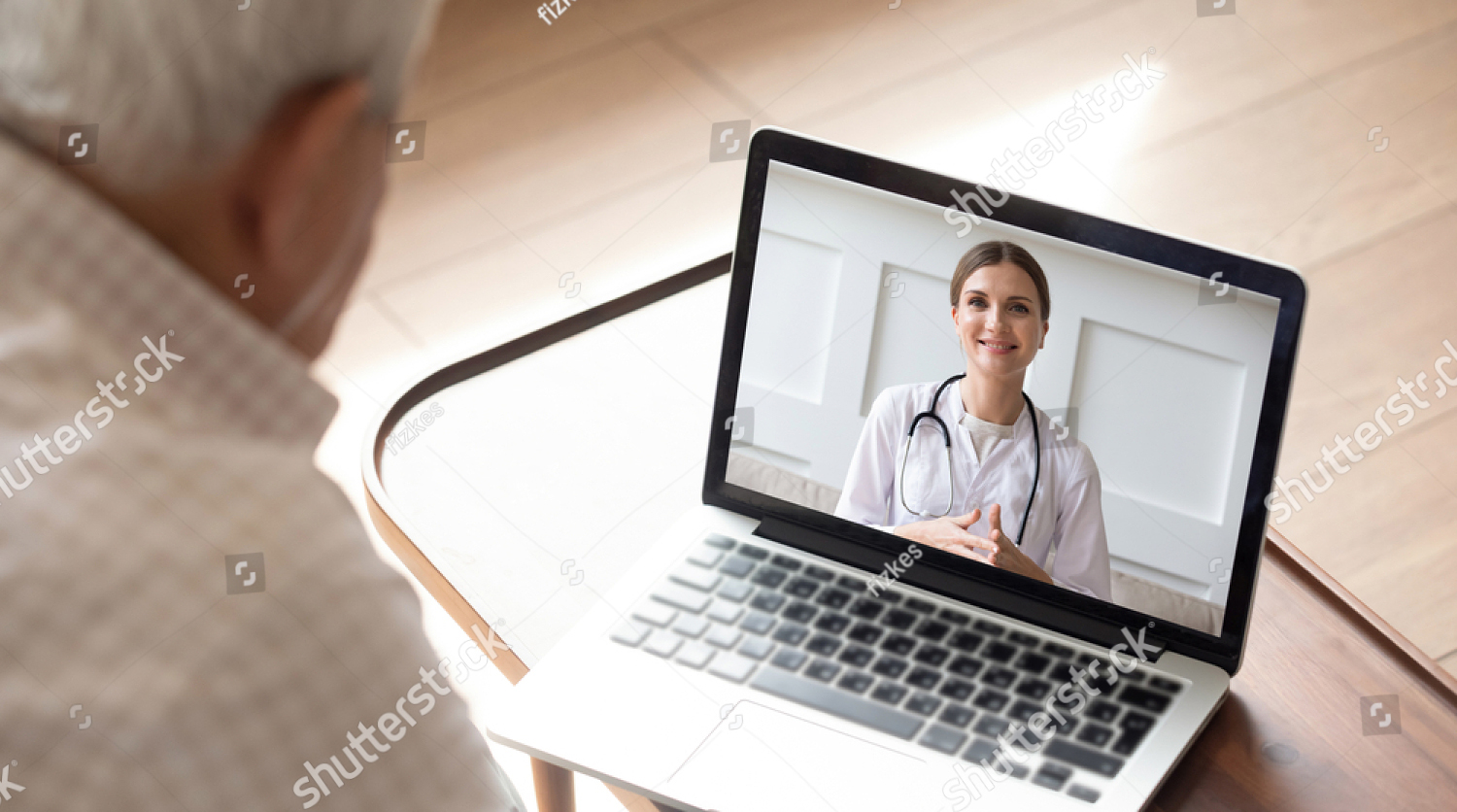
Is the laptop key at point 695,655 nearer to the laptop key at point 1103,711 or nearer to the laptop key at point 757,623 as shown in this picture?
the laptop key at point 757,623

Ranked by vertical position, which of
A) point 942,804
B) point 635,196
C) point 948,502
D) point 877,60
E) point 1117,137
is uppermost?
point 877,60

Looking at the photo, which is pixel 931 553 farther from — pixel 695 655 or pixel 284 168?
pixel 284 168

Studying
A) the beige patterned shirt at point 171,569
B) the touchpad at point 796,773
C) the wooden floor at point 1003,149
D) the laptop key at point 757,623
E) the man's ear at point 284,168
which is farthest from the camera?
the wooden floor at point 1003,149

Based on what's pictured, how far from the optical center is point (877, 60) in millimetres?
2486

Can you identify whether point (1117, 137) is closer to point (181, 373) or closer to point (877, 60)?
point (877, 60)

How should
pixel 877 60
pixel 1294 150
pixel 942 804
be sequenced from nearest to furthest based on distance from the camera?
pixel 942 804, pixel 1294 150, pixel 877 60

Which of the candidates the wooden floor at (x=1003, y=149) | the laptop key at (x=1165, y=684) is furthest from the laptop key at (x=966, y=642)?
the wooden floor at (x=1003, y=149)

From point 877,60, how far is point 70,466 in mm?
2389

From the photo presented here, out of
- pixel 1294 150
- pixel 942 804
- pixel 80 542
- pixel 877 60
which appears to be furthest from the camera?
pixel 877 60

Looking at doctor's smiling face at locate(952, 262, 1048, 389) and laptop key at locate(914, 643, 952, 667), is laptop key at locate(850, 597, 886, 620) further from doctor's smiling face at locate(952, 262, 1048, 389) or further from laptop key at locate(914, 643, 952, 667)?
doctor's smiling face at locate(952, 262, 1048, 389)

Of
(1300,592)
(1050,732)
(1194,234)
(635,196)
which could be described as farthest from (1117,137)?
(1050,732)

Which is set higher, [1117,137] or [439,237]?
[1117,137]

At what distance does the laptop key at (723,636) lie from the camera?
779 millimetres

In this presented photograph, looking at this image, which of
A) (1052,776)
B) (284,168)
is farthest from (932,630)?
(284,168)
